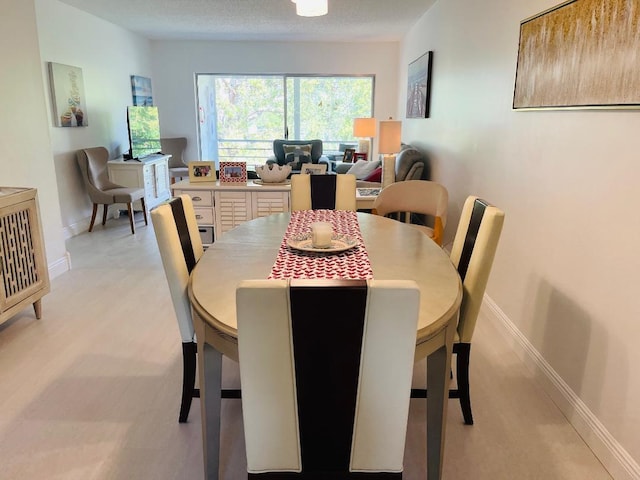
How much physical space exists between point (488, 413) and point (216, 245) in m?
1.43

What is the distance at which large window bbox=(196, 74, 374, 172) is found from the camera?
7.94m

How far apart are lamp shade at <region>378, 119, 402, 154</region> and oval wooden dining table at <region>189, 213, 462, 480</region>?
110 inches

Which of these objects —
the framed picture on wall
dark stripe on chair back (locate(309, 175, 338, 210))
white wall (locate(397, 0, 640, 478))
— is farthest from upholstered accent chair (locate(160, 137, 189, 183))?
white wall (locate(397, 0, 640, 478))

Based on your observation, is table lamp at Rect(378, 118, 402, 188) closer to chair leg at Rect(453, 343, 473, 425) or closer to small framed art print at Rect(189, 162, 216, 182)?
small framed art print at Rect(189, 162, 216, 182)

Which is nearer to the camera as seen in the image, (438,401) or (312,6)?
(438,401)

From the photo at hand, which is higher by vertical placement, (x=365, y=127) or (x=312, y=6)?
(x=312, y=6)

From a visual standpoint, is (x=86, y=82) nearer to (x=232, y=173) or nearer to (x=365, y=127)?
(x=232, y=173)

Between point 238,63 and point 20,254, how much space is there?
5.74m

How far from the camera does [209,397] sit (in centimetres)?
154

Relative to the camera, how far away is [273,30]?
258 inches

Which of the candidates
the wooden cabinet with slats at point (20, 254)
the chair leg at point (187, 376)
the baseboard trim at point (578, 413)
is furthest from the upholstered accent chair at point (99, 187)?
the baseboard trim at point (578, 413)

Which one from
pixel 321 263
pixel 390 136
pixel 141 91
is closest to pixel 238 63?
pixel 141 91

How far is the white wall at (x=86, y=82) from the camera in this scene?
478 centimetres

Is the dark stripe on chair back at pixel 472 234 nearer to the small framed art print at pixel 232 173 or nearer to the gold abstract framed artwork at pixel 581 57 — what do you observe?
the gold abstract framed artwork at pixel 581 57
